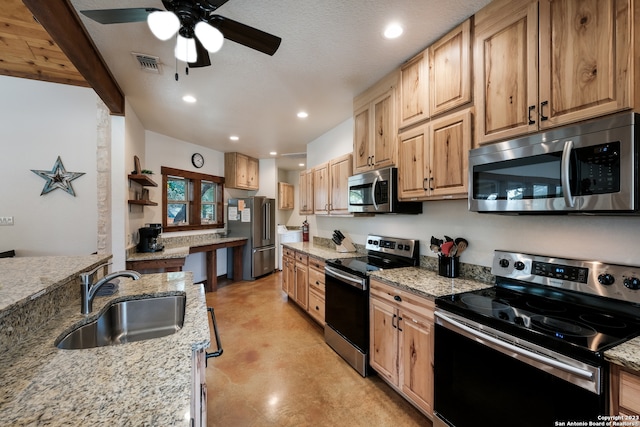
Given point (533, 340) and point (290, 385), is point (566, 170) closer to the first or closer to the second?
point (533, 340)

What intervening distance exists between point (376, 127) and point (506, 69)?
1166 mm

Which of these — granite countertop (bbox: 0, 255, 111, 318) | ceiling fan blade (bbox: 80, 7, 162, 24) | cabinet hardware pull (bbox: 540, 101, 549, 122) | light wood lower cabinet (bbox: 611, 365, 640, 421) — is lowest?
light wood lower cabinet (bbox: 611, 365, 640, 421)

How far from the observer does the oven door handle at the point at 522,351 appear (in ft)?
3.27

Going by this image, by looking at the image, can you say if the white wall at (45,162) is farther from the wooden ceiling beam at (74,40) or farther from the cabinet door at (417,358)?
the cabinet door at (417,358)

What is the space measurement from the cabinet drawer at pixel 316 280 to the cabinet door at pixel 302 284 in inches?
4.8

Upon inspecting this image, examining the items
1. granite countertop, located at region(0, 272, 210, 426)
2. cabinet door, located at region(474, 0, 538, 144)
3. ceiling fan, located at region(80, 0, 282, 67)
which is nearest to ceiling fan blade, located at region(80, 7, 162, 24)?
ceiling fan, located at region(80, 0, 282, 67)

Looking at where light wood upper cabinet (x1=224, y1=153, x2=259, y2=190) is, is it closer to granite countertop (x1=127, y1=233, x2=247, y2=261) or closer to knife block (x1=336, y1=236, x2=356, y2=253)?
granite countertop (x1=127, y1=233, x2=247, y2=261)

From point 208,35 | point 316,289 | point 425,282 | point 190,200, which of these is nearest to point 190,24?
point 208,35

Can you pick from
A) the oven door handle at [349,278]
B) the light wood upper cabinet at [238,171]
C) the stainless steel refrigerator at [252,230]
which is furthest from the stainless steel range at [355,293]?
the light wood upper cabinet at [238,171]

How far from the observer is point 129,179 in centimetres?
315

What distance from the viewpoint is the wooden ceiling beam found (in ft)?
5.05

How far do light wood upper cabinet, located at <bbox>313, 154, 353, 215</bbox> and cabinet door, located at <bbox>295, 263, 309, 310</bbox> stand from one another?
2.62 ft

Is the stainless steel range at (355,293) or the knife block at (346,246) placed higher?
the knife block at (346,246)

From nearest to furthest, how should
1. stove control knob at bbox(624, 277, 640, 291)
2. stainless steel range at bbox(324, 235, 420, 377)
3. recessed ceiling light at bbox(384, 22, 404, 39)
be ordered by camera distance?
1. stove control knob at bbox(624, 277, 640, 291)
2. recessed ceiling light at bbox(384, 22, 404, 39)
3. stainless steel range at bbox(324, 235, 420, 377)
